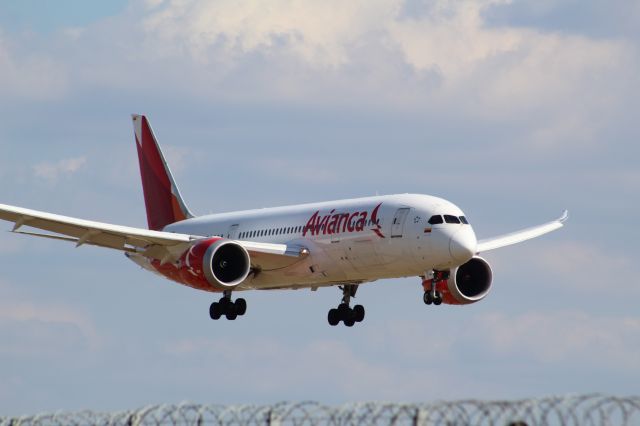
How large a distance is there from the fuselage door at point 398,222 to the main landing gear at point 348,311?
32.3ft

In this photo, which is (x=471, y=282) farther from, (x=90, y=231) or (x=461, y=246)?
(x=90, y=231)

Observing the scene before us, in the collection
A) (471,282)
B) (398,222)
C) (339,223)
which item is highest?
(471,282)

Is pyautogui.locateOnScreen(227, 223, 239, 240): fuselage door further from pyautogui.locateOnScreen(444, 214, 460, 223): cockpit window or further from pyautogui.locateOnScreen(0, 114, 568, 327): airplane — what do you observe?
pyautogui.locateOnScreen(444, 214, 460, 223): cockpit window

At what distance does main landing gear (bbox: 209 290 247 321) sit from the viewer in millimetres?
66562

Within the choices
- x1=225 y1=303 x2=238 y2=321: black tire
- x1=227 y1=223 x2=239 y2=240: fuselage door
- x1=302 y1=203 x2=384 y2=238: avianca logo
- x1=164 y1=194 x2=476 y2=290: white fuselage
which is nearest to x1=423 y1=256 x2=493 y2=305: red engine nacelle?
x1=164 y1=194 x2=476 y2=290: white fuselage

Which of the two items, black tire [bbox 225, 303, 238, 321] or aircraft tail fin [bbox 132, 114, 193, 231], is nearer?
black tire [bbox 225, 303, 238, 321]

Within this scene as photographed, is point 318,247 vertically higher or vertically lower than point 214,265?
higher

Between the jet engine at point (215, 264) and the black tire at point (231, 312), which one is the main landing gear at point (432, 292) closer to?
the jet engine at point (215, 264)

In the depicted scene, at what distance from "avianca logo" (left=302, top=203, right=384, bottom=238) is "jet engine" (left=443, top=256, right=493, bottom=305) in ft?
24.1

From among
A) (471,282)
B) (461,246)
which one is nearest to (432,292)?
(461,246)

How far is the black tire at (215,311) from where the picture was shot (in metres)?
66.8

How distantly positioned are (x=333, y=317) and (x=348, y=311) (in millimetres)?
935

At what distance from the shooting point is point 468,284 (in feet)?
222

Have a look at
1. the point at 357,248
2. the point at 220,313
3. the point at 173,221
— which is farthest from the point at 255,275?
the point at 173,221
